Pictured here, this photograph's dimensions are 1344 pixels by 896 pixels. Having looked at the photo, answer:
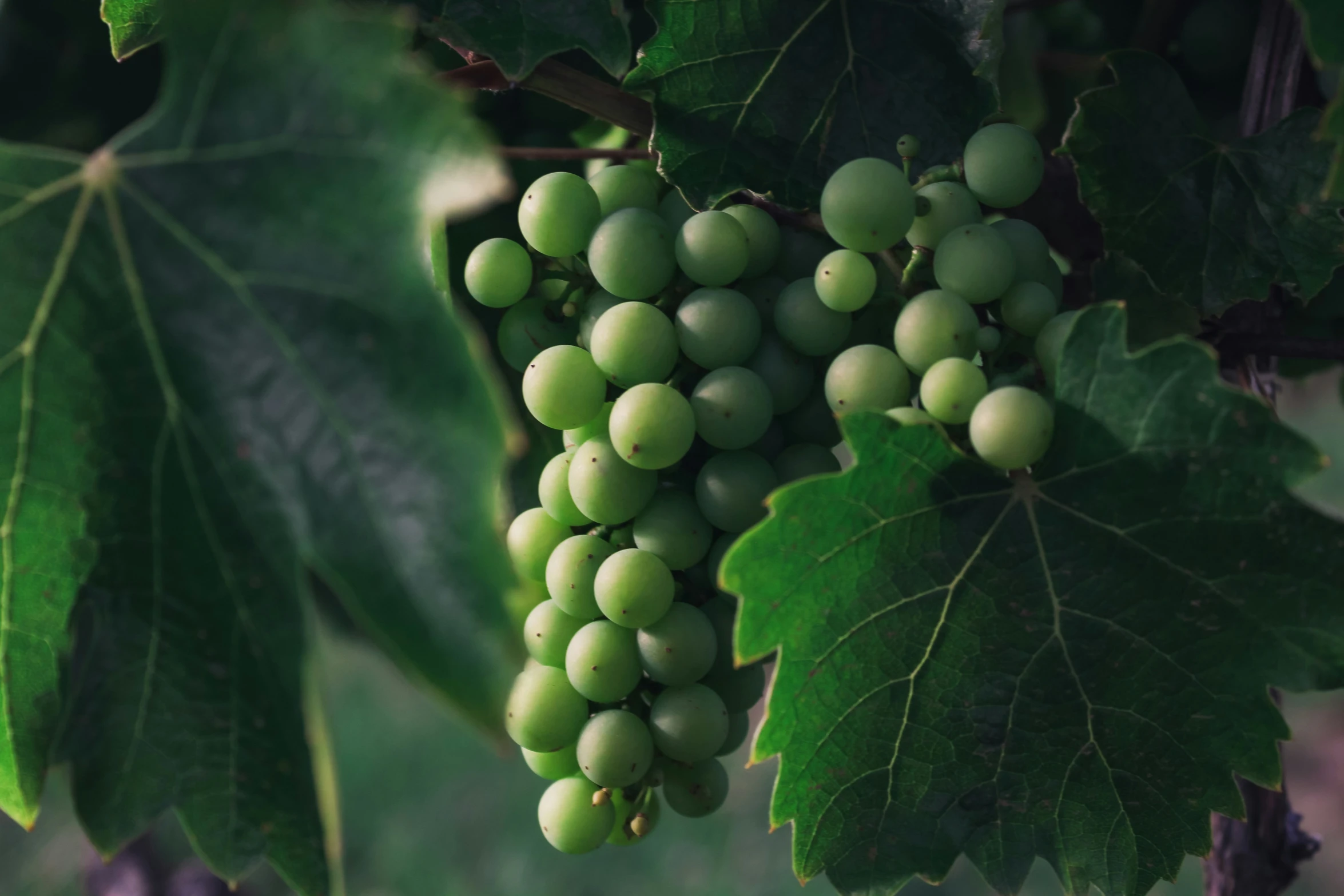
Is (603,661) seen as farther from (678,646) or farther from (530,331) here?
(530,331)

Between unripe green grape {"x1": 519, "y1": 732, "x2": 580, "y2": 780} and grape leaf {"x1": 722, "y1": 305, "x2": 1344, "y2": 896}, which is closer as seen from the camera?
grape leaf {"x1": 722, "y1": 305, "x2": 1344, "y2": 896}

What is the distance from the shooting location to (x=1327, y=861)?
Answer: 2652 mm

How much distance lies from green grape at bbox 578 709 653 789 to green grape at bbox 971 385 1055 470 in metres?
0.23

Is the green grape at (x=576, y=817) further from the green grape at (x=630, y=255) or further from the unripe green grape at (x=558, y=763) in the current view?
the green grape at (x=630, y=255)

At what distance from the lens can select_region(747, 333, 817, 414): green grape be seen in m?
0.54

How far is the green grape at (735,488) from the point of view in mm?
519

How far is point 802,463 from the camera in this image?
54 cm

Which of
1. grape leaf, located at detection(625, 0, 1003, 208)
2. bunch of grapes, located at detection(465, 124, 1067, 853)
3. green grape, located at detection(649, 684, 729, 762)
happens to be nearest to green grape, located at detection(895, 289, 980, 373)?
bunch of grapes, located at detection(465, 124, 1067, 853)

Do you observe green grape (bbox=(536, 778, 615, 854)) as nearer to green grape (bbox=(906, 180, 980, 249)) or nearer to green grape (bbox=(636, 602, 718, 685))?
green grape (bbox=(636, 602, 718, 685))

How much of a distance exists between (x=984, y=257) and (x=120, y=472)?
0.40 metres

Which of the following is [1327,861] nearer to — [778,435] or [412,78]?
[778,435]

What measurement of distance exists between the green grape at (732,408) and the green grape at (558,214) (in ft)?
0.35

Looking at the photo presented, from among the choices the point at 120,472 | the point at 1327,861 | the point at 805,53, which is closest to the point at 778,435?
the point at 805,53

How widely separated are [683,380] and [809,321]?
7 cm
